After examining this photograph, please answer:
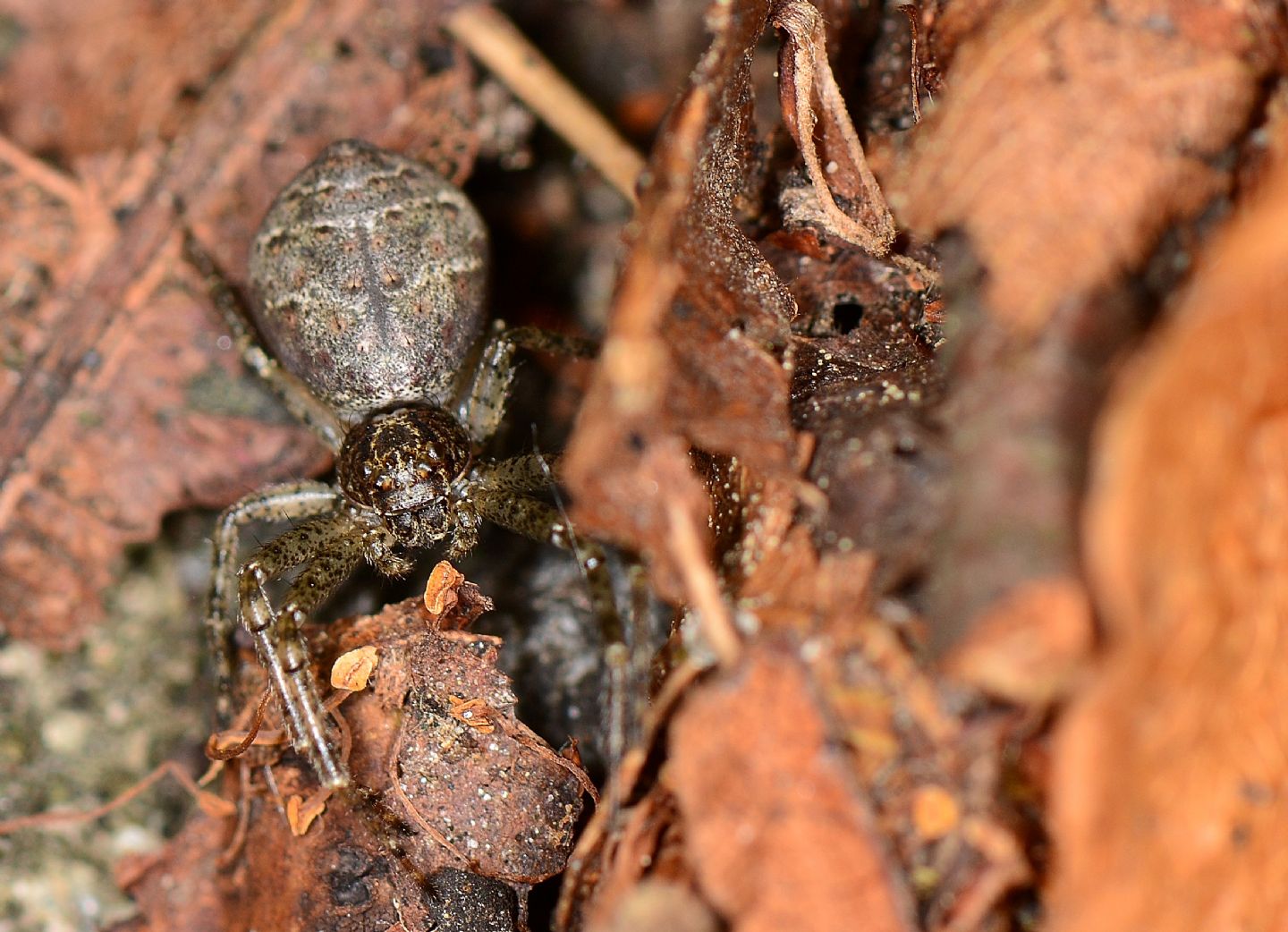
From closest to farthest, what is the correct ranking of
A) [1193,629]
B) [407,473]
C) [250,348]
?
[1193,629]
[407,473]
[250,348]

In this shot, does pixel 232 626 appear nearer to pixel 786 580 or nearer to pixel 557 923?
pixel 557 923

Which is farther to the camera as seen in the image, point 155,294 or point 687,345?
point 155,294

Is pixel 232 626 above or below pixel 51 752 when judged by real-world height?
above

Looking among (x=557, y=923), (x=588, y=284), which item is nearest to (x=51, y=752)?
(x=557, y=923)

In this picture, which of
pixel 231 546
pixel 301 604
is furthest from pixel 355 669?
pixel 231 546

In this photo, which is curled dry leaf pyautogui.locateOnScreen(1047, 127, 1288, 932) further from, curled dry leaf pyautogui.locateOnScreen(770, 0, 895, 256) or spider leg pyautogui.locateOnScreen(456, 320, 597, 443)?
spider leg pyautogui.locateOnScreen(456, 320, 597, 443)

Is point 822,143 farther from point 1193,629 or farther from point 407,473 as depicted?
point 407,473

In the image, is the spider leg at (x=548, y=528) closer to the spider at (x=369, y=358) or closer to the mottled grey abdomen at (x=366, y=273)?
the spider at (x=369, y=358)
